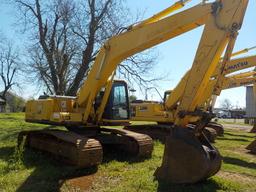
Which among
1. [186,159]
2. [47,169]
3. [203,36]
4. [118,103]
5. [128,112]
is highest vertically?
[203,36]

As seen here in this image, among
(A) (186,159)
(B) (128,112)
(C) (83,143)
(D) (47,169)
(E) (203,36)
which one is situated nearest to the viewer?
(A) (186,159)

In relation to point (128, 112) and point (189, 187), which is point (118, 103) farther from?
point (189, 187)

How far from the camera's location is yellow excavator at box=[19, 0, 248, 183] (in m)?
6.94

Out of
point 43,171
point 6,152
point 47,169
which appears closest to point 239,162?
point 47,169

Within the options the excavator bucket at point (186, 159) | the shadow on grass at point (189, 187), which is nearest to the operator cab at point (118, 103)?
the excavator bucket at point (186, 159)

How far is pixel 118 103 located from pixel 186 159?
4.12m

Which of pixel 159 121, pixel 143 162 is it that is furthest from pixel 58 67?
pixel 143 162

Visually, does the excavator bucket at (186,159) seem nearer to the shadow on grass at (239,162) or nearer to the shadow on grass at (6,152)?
the shadow on grass at (239,162)

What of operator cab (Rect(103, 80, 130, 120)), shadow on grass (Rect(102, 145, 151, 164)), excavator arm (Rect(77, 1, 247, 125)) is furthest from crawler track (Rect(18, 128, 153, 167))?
excavator arm (Rect(77, 1, 247, 125))

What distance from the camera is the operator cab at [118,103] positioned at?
10420mm

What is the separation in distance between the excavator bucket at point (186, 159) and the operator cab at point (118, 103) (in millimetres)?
3471

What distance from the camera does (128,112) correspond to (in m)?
10.8

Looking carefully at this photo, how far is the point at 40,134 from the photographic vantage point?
10.3 meters

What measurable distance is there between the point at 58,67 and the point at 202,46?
764 inches
